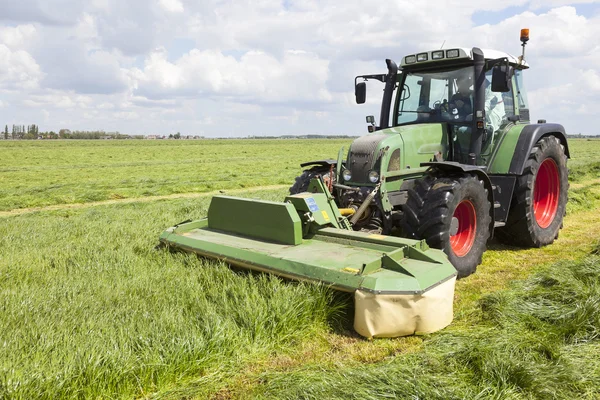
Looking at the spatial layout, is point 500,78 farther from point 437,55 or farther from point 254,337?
point 254,337

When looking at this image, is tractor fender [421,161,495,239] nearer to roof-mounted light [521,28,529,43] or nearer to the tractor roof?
the tractor roof

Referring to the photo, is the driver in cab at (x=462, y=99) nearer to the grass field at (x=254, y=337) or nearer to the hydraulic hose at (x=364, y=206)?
the hydraulic hose at (x=364, y=206)

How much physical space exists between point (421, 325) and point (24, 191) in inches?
556

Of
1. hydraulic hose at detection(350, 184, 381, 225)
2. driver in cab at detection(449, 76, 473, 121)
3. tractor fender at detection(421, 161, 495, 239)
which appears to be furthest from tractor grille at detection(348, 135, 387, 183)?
driver in cab at detection(449, 76, 473, 121)

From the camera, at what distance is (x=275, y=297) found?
12.8ft

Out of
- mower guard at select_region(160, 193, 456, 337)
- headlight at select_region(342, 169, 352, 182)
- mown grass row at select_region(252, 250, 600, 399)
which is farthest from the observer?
headlight at select_region(342, 169, 352, 182)

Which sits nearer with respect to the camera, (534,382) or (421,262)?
(534,382)

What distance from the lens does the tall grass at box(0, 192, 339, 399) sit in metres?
2.85

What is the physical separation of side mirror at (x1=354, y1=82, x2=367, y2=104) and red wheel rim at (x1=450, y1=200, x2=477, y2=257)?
87.0 inches

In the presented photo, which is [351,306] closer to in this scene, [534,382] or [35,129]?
[534,382]

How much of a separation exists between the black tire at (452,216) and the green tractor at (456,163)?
0.01 metres

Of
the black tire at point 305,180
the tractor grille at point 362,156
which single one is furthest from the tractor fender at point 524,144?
the black tire at point 305,180

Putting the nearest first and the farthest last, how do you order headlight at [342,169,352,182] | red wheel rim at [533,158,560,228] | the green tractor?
the green tractor → headlight at [342,169,352,182] → red wheel rim at [533,158,560,228]

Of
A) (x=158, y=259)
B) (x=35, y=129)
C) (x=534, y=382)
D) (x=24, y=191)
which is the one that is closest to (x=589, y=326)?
(x=534, y=382)
